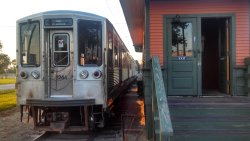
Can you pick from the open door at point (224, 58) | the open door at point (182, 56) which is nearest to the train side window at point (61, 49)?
the open door at point (182, 56)

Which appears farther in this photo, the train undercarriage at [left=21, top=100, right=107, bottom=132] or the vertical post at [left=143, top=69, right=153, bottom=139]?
the train undercarriage at [left=21, top=100, right=107, bottom=132]

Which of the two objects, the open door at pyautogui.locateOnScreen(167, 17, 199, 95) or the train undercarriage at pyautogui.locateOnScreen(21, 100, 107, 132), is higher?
the open door at pyautogui.locateOnScreen(167, 17, 199, 95)

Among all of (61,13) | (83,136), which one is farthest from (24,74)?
(83,136)

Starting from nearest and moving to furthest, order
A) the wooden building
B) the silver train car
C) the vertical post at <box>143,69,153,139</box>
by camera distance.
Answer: the vertical post at <box>143,69,153,139</box>, the wooden building, the silver train car

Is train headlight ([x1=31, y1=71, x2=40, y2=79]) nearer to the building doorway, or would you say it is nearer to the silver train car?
the silver train car

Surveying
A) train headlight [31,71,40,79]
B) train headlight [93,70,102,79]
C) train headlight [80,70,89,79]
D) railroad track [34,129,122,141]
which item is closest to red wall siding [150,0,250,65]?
train headlight [93,70,102,79]

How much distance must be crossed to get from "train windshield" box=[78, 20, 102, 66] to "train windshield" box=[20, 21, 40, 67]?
1225 mm

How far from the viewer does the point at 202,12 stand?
9039mm

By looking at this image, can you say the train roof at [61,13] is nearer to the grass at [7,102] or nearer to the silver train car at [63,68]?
the silver train car at [63,68]

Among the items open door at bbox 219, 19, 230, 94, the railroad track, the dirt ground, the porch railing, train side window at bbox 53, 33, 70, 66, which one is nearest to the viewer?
the porch railing

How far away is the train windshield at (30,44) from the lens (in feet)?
32.7

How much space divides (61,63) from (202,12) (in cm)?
413

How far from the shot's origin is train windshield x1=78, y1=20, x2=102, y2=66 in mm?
9914

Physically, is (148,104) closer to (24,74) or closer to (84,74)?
(84,74)
